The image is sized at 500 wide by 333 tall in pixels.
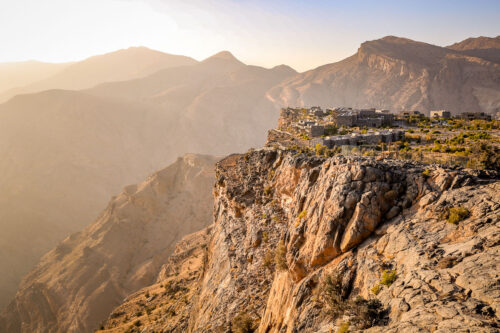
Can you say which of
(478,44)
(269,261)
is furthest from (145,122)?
(478,44)

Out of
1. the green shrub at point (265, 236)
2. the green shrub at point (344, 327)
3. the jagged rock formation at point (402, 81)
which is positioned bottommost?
the green shrub at point (265, 236)

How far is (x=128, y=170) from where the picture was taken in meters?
106

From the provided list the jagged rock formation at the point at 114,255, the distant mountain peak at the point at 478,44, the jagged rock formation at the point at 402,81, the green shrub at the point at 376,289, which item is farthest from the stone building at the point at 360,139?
the distant mountain peak at the point at 478,44

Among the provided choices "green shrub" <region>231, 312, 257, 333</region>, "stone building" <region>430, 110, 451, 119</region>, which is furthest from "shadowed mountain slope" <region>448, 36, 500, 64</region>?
"green shrub" <region>231, 312, 257, 333</region>

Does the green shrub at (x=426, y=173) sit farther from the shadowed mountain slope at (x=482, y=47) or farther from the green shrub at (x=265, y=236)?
the shadowed mountain slope at (x=482, y=47)

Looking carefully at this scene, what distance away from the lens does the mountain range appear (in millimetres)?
75875

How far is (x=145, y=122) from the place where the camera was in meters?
128

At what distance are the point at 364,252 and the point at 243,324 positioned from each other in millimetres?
7544

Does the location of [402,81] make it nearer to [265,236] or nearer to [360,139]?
[360,139]

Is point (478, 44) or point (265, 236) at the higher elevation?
point (478, 44)

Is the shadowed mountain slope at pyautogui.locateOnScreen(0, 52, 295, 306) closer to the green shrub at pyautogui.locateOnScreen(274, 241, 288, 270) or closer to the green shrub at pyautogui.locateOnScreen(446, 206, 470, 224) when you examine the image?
the green shrub at pyautogui.locateOnScreen(274, 241, 288, 270)

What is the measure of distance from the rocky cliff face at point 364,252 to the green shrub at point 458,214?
111 millimetres

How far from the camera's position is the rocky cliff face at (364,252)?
6.86 meters

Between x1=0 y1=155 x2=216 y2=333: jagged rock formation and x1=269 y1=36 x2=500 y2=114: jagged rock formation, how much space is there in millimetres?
84452
